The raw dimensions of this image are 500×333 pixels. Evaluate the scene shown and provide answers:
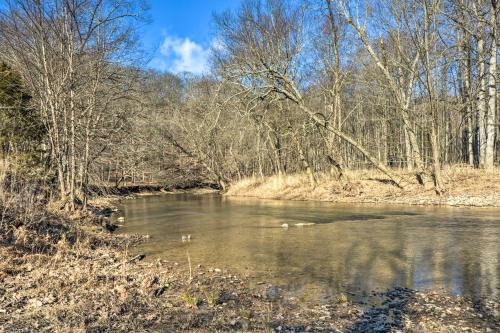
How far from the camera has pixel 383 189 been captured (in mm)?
24141

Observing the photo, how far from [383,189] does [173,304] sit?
19.7 m

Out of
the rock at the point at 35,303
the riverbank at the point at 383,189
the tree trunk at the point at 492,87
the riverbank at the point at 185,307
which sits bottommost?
the riverbank at the point at 185,307

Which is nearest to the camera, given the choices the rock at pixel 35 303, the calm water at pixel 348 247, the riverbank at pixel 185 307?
the riverbank at pixel 185 307

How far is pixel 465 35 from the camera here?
24.4 metres

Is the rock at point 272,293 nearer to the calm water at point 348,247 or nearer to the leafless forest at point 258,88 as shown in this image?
the calm water at point 348,247

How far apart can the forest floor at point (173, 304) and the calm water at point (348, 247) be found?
690 millimetres

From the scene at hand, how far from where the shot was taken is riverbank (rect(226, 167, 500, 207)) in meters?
19.6

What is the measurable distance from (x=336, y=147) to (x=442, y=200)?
29.4ft

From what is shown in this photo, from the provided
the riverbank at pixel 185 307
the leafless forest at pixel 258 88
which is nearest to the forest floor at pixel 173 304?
the riverbank at pixel 185 307

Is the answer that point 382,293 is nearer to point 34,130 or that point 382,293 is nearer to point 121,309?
point 121,309

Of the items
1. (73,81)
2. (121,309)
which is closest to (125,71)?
(73,81)

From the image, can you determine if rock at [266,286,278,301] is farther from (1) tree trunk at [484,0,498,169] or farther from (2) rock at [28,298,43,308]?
(1) tree trunk at [484,0,498,169]

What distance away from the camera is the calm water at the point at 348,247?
26.2 feet

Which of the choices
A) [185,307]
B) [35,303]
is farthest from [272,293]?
[35,303]
